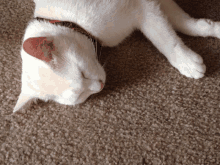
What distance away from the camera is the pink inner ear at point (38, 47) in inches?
21.5

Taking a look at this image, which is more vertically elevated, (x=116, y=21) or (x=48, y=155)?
(x=116, y=21)

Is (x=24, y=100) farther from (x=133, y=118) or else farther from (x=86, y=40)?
(x=133, y=118)

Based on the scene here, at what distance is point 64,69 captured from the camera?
2.09 feet

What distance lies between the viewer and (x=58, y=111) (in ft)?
2.82

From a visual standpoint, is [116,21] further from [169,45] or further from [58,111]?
[58,111]

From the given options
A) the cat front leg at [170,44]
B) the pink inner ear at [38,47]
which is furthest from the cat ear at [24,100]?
→ the cat front leg at [170,44]

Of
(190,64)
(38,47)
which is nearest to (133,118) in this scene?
(190,64)

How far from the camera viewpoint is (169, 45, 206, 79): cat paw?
2.41 ft

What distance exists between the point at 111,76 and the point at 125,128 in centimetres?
27

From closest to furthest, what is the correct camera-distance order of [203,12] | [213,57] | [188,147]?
[188,147]
[213,57]
[203,12]

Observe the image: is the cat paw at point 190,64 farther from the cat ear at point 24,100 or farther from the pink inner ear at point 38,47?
the cat ear at point 24,100

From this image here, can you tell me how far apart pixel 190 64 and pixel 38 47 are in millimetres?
605

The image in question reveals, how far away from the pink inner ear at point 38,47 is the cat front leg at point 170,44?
46 centimetres

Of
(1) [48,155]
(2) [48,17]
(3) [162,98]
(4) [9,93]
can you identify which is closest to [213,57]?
(3) [162,98]
